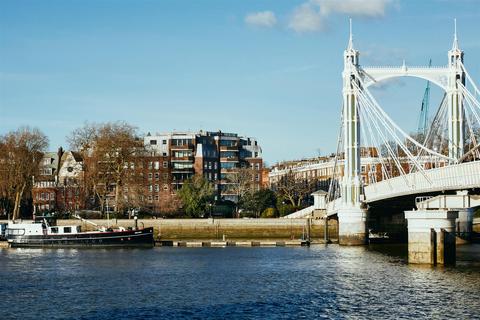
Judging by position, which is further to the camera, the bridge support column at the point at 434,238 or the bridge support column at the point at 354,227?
the bridge support column at the point at 354,227

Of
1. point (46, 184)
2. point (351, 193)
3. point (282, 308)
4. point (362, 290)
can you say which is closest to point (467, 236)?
point (351, 193)

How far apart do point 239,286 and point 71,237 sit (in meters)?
38.5

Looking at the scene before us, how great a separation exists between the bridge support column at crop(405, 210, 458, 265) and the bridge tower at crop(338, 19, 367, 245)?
20511 mm

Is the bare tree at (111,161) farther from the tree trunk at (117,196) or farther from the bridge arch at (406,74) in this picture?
the bridge arch at (406,74)

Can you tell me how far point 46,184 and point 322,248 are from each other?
64.0 meters

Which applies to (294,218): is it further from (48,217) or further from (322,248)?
(48,217)

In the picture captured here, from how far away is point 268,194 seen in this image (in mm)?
120188

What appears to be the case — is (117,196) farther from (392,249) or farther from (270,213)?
(392,249)

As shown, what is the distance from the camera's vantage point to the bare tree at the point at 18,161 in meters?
115

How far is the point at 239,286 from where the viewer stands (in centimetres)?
5466

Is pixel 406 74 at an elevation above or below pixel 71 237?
above

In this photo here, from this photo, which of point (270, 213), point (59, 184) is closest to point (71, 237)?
point (270, 213)

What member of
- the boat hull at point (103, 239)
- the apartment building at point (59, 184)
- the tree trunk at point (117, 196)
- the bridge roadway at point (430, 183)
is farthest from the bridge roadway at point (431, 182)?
the apartment building at point (59, 184)

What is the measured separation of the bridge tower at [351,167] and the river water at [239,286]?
7.55 m
